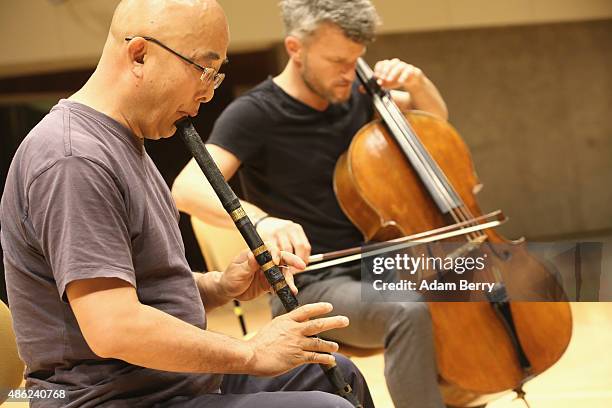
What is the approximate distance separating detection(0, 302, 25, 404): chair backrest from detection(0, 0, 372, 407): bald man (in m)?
0.29

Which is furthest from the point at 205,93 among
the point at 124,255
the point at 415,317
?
the point at 415,317

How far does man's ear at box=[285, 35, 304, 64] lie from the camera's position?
93.4 inches

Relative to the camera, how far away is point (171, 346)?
1221 millimetres

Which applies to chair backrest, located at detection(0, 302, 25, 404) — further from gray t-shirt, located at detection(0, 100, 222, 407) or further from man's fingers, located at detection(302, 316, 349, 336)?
man's fingers, located at detection(302, 316, 349, 336)

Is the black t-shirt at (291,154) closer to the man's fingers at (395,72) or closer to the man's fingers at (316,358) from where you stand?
the man's fingers at (395,72)

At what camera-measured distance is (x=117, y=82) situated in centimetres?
136

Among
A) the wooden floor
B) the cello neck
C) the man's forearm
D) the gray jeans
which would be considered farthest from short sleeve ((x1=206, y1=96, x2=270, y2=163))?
the man's forearm

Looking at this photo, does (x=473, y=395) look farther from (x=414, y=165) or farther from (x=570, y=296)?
(x=414, y=165)

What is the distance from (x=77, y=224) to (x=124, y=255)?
0.27ft

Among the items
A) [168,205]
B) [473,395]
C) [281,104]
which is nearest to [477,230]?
[473,395]

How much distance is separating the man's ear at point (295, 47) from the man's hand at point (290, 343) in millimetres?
1198

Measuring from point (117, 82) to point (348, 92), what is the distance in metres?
1.12

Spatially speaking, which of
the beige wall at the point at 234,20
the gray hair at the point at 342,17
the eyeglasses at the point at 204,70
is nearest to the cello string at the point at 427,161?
the gray hair at the point at 342,17

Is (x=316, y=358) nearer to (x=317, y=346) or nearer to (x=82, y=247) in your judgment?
(x=317, y=346)
